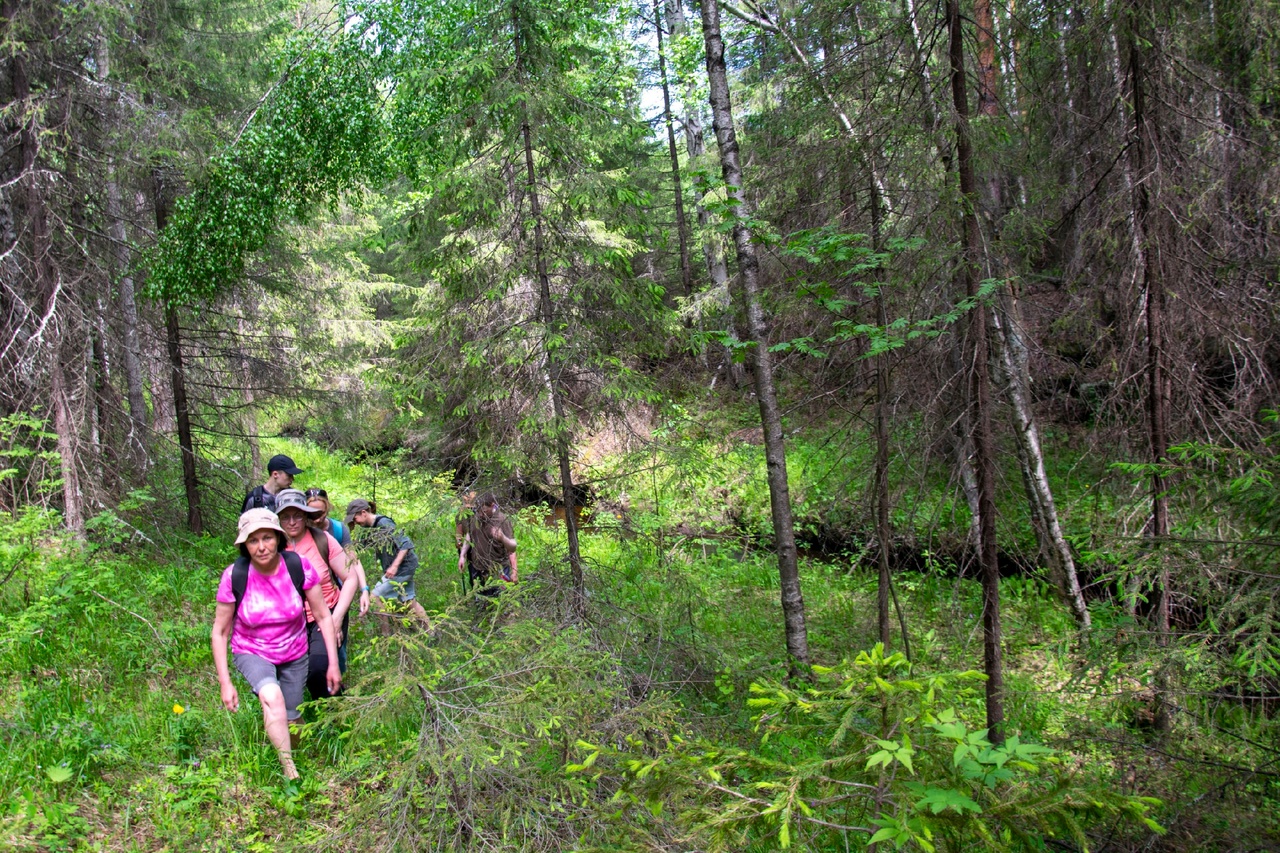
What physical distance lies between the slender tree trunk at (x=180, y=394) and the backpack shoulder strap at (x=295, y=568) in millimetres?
6116

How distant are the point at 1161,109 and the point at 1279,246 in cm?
167

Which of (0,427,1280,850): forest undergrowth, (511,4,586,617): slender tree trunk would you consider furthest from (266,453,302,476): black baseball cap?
(511,4,586,617): slender tree trunk

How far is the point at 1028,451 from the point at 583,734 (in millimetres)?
5226

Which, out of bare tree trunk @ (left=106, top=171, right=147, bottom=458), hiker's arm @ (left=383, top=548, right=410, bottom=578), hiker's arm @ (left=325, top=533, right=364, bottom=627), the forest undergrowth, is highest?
bare tree trunk @ (left=106, top=171, right=147, bottom=458)

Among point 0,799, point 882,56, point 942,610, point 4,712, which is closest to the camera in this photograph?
point 0,799

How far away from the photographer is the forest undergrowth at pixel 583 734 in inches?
91.2

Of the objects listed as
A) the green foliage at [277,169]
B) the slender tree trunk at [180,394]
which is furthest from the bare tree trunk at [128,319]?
the green foliage at [277,169]

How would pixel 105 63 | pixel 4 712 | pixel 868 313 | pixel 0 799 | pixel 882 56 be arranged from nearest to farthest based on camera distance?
1. pixel 0 799
2. pixel 4 712
3. pixel 882 56
4. pixel 868 313
5. pixel 105 63

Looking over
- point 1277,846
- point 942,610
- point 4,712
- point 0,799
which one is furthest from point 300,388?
point 1277,846

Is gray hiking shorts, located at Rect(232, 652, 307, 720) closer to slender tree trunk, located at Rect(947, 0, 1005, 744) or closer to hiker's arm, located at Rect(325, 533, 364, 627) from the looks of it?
hiker's arm, located at Rect(325, 533, 364, 627)

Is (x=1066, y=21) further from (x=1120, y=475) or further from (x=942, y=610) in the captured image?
(x=942, y=610)

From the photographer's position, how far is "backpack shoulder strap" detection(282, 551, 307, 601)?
181 inches

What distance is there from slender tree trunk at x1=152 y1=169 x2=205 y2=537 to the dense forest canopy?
0.06m

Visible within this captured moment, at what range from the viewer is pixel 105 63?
9672 millimetres
